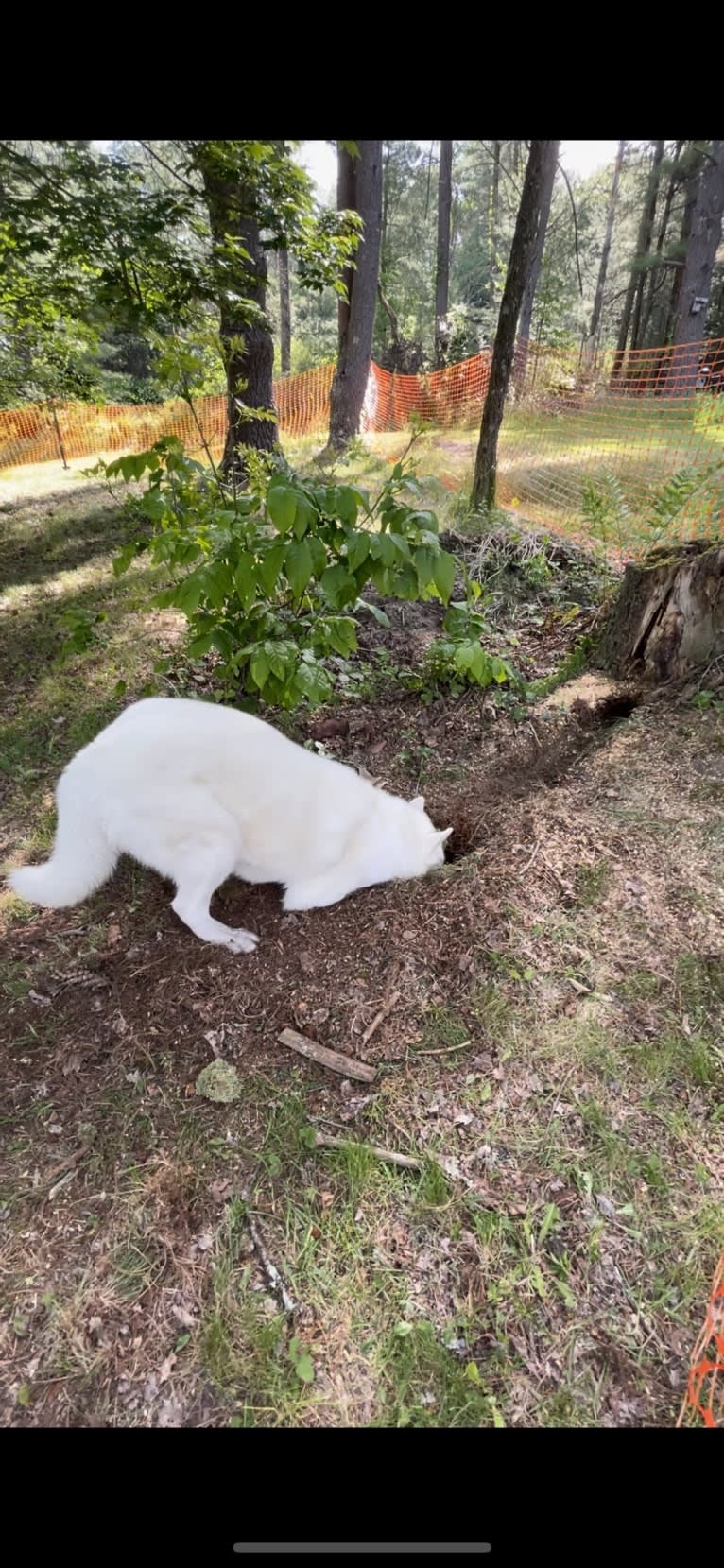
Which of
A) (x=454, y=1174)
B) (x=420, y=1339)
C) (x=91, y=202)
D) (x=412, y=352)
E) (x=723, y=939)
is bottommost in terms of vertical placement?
(x=420, y=1339)

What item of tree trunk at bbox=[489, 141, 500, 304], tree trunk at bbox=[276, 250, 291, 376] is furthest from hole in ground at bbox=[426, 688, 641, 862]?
tree trunk at bbox=[489, 141, 500, 304]

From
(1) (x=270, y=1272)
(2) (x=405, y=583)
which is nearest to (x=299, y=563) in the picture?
(2) (x=405, y=583)

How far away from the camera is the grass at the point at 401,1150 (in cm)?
157

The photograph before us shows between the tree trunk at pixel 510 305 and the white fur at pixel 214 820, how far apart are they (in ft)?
15.5

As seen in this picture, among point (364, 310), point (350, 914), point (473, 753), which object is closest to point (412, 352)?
point (364, 310)

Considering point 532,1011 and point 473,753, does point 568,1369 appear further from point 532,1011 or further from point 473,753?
point 473,753

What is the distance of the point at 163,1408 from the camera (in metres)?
1.52

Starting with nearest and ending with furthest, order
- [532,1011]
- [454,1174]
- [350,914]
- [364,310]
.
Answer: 1. [454,1174]
2. [532,1011]
3. [350,914]
4. [364,310]

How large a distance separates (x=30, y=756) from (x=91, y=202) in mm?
3027

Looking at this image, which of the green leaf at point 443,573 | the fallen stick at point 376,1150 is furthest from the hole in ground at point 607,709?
the fallen stick at point 376,1150

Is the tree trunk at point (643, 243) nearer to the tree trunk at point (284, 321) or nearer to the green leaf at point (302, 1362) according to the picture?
the tree trunk at point (284, 321)

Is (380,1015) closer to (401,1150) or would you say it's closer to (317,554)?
(401,1150)

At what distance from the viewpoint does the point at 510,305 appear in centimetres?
570

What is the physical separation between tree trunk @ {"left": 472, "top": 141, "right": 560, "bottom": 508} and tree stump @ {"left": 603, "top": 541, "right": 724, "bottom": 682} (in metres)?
2.96
